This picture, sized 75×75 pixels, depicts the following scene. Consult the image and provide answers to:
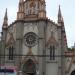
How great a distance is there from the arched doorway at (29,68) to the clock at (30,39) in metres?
2.79

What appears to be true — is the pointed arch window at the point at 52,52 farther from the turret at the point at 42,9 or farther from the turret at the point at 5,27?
the turret at the point at 5,27

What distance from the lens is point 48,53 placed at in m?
45.8

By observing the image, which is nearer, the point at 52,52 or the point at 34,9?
the point at 52,52

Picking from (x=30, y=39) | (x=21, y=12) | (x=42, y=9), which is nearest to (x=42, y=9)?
(x=42, y=9)

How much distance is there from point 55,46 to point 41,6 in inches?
305

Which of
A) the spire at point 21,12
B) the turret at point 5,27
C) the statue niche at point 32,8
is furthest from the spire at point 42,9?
the turret at point 5,27

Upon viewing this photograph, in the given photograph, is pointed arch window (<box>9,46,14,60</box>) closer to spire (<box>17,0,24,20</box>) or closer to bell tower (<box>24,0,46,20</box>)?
spire (<box>17,0,24,20</box>)

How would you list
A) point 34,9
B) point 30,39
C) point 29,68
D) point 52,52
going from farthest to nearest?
point 34,9 < point 30,39 < point 29,68 < point 52,52

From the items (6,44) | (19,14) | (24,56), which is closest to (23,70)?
(24,56)

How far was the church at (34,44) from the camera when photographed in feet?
148

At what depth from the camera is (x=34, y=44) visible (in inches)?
1834

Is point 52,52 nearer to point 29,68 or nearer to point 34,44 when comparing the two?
point 34,44

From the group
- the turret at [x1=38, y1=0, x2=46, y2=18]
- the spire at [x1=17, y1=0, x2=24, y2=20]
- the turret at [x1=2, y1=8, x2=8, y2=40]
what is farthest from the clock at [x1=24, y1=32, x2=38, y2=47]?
the turret at [x1=2, y1=8, x2=8, y2=40]

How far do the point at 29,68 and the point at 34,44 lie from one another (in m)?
4.16
